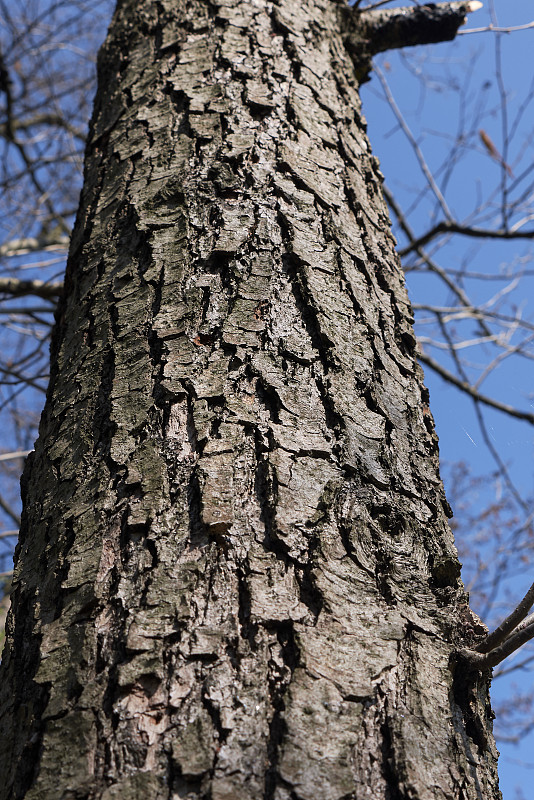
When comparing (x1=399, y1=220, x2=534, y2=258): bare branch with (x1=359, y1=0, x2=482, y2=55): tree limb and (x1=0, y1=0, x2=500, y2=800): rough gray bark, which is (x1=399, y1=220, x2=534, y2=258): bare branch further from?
(x1=0, y1=0, x2=500, y2=800): rough gray bark

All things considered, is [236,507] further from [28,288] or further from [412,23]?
[28,288]

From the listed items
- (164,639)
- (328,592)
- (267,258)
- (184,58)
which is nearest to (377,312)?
(267,258)

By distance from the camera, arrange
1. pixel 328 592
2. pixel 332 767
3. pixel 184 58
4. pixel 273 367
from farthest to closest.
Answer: pixel 184 58, pixel 273 367, pixel 328 592, pixel 332 767

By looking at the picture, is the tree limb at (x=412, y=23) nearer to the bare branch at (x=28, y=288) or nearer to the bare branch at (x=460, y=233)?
the bare branch at (x=460, y=233)

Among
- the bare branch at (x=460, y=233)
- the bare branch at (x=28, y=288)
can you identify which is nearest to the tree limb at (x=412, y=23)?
the bare branch at (x=460, y=233)

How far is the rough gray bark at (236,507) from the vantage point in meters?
0.76

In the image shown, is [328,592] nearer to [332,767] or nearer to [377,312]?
[332,767]

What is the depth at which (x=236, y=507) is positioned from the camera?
92 centimetres

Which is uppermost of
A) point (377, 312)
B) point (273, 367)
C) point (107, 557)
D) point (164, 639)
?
point (377, 312)

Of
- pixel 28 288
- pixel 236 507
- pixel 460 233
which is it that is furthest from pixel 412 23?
pixel 236 507

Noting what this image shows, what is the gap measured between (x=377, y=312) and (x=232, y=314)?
331 mm

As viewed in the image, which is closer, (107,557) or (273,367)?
(107,557)

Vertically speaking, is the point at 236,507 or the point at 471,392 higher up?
the point at 471,392

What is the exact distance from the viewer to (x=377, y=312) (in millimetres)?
1295
